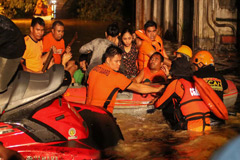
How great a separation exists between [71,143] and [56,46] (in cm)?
457

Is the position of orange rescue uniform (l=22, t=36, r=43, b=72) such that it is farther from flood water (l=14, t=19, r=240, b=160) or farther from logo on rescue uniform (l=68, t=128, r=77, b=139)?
logo on rescue uniform (l=68, t=128, r=77, b=139)

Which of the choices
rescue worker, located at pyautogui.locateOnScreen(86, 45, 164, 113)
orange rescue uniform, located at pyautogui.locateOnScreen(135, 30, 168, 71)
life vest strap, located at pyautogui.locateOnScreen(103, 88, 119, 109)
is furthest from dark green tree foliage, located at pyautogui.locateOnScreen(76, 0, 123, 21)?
life vest strap, located at pyautogui.locateOnScreen(103, 88, 119, 109)

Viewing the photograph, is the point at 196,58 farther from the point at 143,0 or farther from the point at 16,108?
the point at 143,0

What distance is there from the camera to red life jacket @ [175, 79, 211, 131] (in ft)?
17.3

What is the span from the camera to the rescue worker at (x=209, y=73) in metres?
5.43

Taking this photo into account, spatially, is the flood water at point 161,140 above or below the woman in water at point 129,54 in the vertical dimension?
below

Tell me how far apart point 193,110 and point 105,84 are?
1.28 m

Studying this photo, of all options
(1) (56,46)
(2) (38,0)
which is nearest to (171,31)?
(1) (56,46)

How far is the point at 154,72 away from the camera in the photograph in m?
7.09

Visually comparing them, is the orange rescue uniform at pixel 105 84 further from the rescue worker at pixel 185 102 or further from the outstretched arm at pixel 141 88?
the rescue worker at pixel 185 102

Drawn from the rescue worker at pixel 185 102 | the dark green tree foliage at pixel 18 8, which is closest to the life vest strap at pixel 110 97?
the rescue worker at pixel 185 102

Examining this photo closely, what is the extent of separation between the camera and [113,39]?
7.35m

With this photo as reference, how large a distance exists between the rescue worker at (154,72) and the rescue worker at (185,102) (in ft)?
4.47

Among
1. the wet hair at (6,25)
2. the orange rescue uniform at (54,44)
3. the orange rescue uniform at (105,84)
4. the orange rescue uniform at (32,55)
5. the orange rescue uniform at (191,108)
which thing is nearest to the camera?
the wet hair at (6,25)
